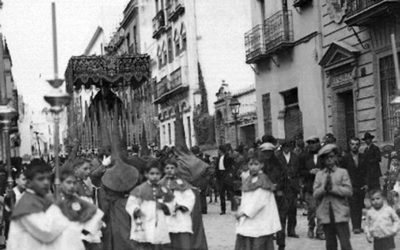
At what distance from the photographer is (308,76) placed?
857 inches

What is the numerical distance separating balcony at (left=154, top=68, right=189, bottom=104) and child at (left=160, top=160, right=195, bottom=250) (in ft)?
88.2

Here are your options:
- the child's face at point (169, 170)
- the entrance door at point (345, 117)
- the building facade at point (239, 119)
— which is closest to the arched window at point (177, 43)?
the building facade at point (239, 119)

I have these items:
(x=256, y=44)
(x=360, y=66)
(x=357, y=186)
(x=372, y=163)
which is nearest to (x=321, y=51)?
(x=360, y=66)

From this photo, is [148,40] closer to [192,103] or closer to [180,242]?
[192,103]

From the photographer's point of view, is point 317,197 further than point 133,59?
No

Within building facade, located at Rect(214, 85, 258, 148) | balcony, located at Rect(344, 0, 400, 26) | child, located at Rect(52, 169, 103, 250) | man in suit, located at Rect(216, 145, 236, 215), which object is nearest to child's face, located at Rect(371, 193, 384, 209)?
child, located at Rect(52, 169, 103, 250)

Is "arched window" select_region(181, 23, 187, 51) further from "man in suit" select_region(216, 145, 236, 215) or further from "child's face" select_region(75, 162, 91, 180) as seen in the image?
"child's face" select_region(75, 162, 91, 180)

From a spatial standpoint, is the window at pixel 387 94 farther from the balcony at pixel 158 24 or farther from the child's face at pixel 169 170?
the balcony at pixel 158 24

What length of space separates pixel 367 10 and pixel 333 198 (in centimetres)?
819

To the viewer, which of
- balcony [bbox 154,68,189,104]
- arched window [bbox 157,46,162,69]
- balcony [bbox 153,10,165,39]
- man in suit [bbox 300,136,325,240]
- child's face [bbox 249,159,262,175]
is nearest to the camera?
child's face [bbox 249,159,262,175]

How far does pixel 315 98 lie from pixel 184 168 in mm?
10878

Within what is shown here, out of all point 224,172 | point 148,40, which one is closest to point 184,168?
point 224,172

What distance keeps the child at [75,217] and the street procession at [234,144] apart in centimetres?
2

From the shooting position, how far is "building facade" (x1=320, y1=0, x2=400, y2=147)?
17.0 meters
